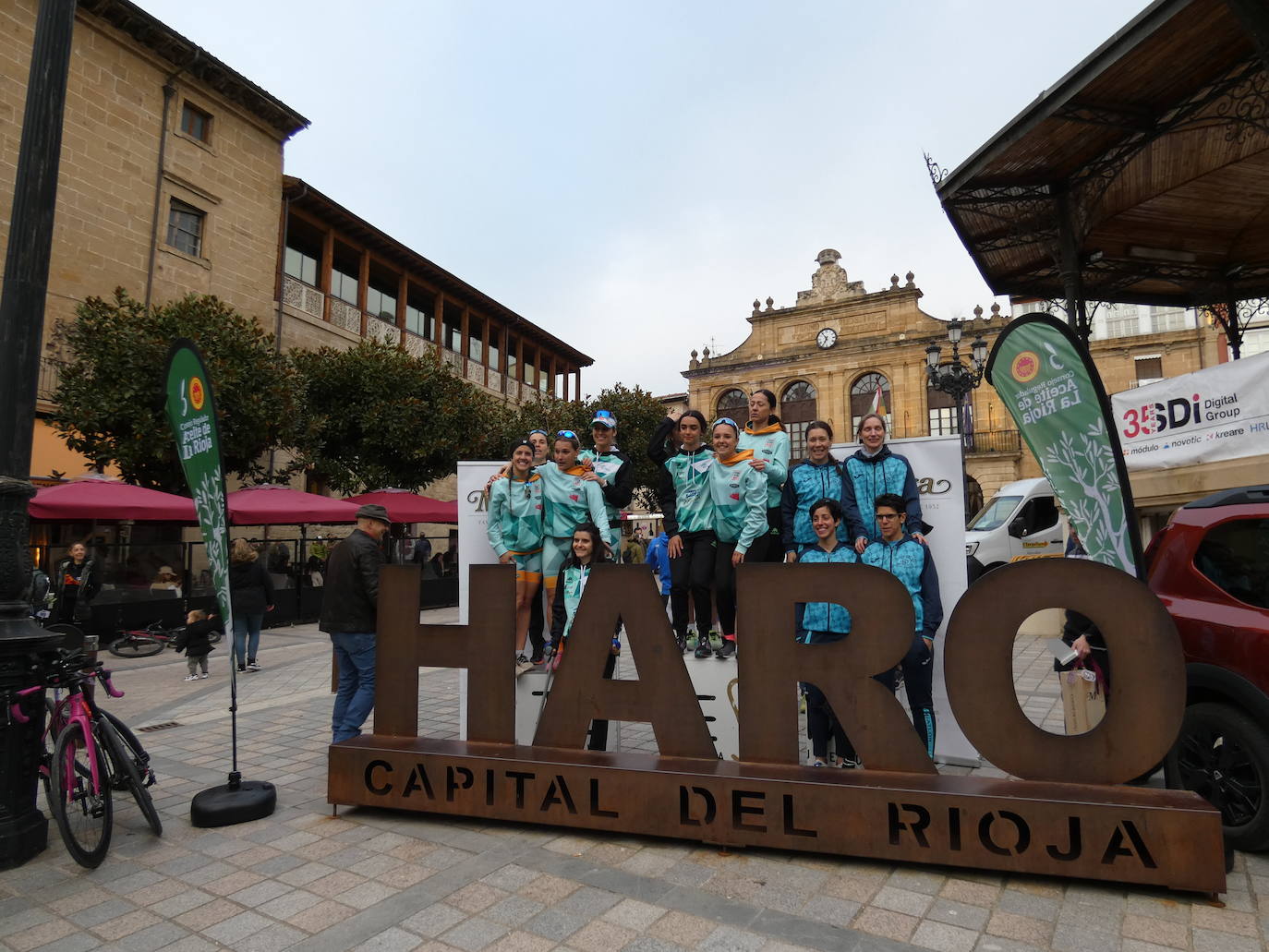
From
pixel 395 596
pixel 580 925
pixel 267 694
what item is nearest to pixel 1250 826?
pixel 580 925

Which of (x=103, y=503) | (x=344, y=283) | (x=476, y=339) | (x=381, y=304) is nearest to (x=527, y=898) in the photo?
(x=103, y=503)

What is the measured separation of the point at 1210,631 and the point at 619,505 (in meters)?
3.86

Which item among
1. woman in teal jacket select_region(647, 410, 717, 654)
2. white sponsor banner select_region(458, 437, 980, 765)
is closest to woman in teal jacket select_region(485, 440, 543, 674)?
white sponsor banner select_region(458, 437, 980, 765)

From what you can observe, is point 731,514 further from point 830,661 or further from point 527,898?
point 527,898

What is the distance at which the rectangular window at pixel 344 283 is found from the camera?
26359mm

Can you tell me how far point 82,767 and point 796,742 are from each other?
385 centimetres

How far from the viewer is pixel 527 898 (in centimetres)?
325

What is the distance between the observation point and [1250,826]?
137 inches

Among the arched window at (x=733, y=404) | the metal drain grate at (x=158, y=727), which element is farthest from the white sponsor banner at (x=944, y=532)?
the arched window at (x=733, y=404)

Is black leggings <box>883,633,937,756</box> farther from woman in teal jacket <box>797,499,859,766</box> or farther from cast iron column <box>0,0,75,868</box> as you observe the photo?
cast iron column <box>0,0,75,868</box>

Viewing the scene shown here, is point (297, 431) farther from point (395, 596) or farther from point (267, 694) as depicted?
point (395, 596)

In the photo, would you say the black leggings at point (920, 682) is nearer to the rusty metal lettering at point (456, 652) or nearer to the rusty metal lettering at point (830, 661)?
the rusty metal lettering at point (830, 661)

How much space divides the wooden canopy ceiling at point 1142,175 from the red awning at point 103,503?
12.3 m

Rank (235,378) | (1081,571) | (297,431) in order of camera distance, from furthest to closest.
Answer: (297,431) < (235,378) < (1081,571)
